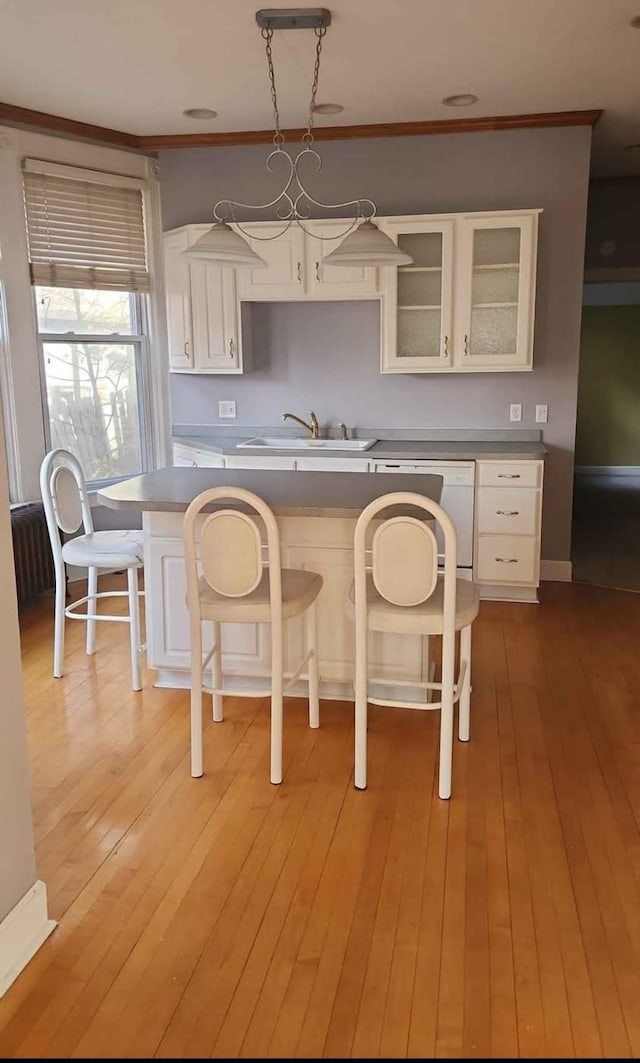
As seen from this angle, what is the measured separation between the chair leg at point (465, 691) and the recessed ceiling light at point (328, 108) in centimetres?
307

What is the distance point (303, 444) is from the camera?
5266 millimetres

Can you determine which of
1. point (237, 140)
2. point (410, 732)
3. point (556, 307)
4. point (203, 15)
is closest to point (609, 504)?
point (556, 307)

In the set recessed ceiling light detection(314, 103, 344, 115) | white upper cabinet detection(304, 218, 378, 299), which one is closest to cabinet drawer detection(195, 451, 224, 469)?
white upper cabinet detection(304, 218, 378, 299)

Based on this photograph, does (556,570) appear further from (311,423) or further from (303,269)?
(303,269)

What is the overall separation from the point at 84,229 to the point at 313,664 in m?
3.32

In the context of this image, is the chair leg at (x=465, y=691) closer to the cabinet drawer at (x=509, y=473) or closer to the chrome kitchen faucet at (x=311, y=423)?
the cabinet drawer at (x=509, y=473)

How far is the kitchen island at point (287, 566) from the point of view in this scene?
3.23m

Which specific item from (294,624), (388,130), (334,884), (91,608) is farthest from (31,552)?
(388,130)

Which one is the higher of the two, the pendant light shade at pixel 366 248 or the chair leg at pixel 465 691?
the pendant light shade at pixel 366 248

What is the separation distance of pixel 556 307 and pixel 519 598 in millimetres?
1758

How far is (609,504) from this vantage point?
7949 mm

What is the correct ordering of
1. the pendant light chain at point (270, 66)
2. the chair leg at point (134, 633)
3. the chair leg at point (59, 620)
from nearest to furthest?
the pendant light chain at point (270, 66) < the chair leg at point (134, 633) < the chair leg at point (59, 620)

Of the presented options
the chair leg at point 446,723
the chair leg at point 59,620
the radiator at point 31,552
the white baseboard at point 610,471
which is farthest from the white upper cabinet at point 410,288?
the white baseboard at point 610,471

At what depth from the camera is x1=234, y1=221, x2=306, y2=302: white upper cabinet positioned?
4969mm
